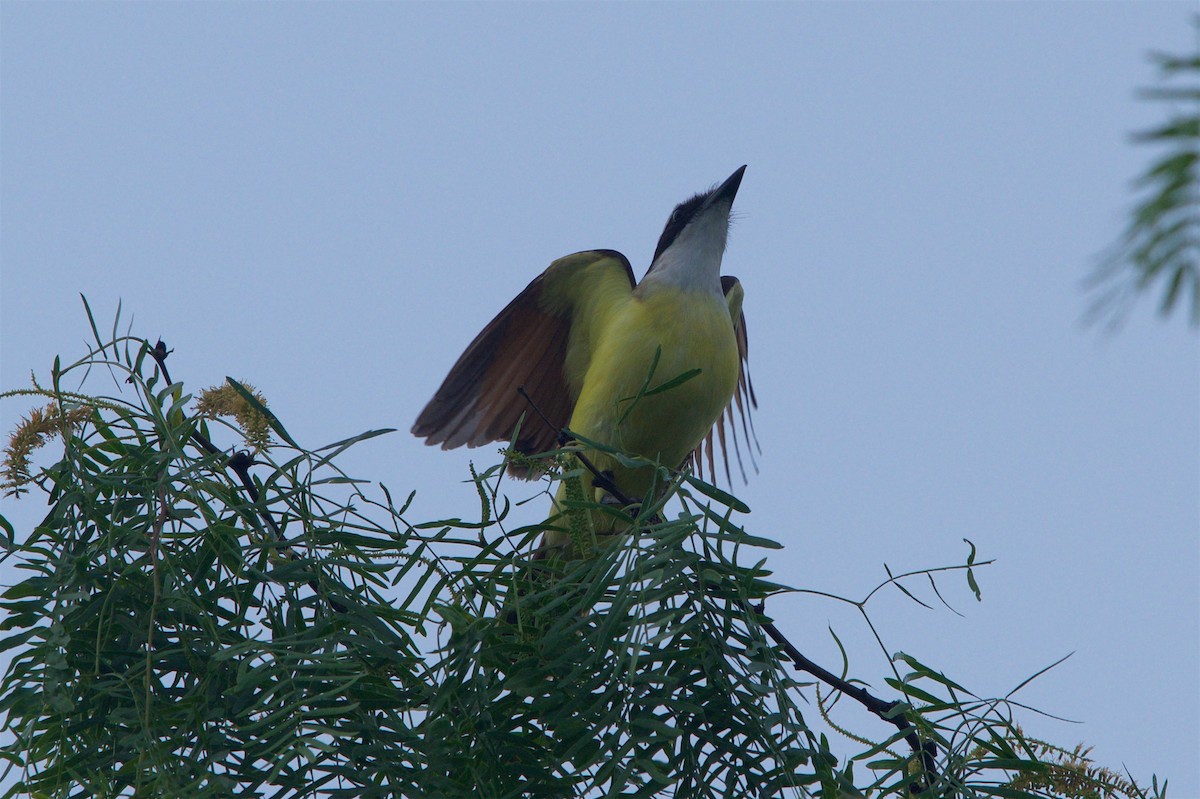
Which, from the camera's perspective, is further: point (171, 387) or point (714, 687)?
point (171, 387)

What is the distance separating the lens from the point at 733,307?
5.09 m

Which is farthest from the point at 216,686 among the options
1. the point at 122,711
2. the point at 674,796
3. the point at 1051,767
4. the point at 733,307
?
the point at 733,307

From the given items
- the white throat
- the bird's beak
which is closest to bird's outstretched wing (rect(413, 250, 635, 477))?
the white throat

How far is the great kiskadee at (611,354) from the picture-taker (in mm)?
3738

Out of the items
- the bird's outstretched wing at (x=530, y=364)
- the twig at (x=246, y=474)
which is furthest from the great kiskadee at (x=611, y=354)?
the twig at (x=246, y=474)

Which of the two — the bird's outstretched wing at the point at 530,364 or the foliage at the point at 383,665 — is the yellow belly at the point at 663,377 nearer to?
the bird's outstretched wing at the point at 530,364

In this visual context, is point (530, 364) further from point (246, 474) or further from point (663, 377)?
point (246, 474)

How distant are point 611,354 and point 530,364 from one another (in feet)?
2.55

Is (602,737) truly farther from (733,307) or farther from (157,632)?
(733,307)

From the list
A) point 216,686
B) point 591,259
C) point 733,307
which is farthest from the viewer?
point 733,307

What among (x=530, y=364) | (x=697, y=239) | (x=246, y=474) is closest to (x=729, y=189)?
(x=697, y=239)

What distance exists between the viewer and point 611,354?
12.8ft

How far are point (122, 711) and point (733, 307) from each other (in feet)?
12.9

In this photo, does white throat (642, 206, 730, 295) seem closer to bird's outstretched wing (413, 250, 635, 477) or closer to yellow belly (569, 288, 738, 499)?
yellow belly (569, 288, 738, 499)
